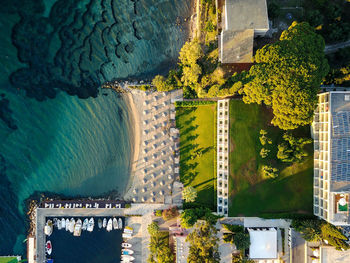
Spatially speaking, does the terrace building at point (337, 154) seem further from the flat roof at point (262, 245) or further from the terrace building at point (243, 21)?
the terrace building at point (243, 21)

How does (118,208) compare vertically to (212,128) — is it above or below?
below

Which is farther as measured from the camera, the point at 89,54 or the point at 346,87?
the point at 89,54

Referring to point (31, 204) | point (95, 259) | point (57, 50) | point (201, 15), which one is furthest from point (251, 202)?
point (57, 50)

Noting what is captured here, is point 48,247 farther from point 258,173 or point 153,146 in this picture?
point 258,173

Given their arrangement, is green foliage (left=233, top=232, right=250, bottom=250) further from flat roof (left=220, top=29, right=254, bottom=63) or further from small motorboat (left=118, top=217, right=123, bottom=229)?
flat roof (left=220, top=29, right=254, bottom=63)

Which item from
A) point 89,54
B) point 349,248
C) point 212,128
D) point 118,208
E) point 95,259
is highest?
point 89,54

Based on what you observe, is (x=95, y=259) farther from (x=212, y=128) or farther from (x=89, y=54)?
(x=89, y=54)

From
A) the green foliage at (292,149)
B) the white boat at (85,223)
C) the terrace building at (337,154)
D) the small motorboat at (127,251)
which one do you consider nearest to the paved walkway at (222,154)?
the green foliage at (292,149)
